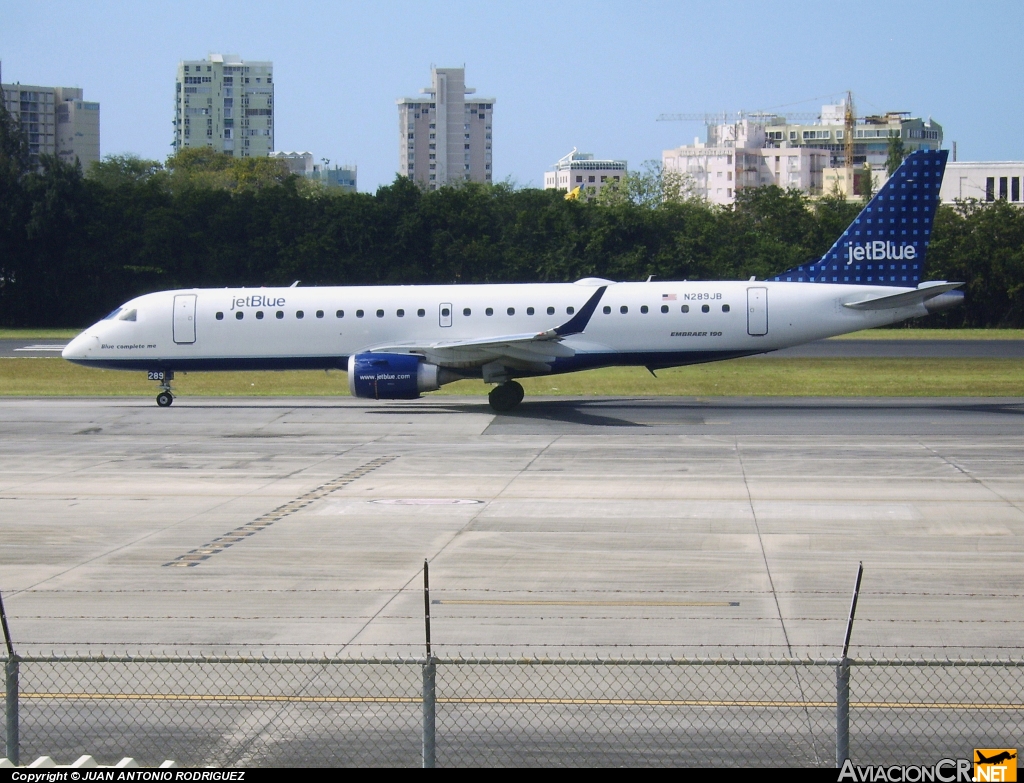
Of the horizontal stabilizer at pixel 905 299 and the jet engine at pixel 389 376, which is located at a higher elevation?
the horizontal stabilizer at pixel 905 299

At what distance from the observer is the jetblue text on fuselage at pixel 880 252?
33906mm

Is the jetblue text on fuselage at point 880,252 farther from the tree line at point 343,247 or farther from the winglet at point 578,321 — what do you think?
the tree line at point 343,247

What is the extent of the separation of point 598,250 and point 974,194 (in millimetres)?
84508

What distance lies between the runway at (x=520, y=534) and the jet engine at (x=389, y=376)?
1257mm

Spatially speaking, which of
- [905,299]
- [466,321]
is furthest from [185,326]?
[905,299]

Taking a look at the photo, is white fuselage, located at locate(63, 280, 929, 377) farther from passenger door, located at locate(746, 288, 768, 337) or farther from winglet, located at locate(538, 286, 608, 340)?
winglet, located at locate(538, 286, 608, 340)

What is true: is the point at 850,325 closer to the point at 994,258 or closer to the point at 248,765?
the point at 248,765

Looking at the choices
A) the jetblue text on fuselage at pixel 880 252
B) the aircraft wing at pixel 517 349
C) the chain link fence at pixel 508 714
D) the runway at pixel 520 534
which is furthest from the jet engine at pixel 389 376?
the chain link fence at pixel 508 714

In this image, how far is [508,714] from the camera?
9.66 m

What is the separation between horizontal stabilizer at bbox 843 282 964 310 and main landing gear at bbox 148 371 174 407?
63.5ft

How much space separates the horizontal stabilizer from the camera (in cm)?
3238

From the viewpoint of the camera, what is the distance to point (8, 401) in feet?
122

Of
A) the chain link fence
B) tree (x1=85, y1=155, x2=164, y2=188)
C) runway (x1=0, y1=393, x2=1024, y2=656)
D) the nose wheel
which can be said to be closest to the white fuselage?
the nose wheel

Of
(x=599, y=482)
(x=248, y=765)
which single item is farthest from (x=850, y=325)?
(x=248, y=765)
